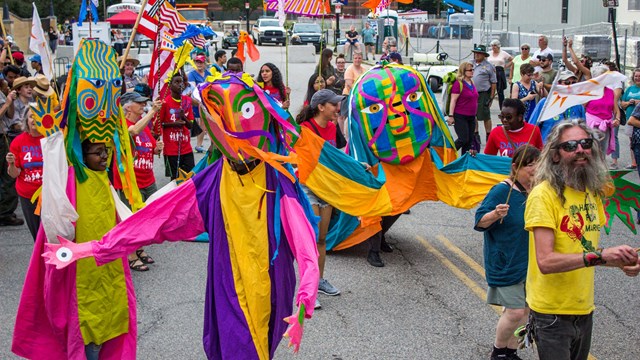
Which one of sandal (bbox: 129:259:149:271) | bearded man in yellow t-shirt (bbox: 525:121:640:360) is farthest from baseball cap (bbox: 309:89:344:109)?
bearded man in yellow t-shirt (bbox: 525:121:640:360)

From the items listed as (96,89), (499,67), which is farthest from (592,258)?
(499,67)

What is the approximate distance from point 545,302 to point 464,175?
151 inches

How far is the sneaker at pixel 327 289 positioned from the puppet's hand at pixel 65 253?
315cm

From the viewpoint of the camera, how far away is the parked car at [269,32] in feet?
153

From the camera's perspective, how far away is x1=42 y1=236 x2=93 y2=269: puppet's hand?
4.48 metres

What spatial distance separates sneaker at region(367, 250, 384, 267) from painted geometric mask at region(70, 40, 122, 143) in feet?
12.0

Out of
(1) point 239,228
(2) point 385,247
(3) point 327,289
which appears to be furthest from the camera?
(2) point 385,247

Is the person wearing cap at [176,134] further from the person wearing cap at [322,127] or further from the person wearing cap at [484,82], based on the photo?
the person wearing cap at [484,82]

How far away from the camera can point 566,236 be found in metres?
4.19

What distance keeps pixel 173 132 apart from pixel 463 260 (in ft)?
12.6

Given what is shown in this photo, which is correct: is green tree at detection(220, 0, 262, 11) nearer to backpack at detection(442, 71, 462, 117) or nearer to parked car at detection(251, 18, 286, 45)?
parked car at detection(251, 18, 286, 45)

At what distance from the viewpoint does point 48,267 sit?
5062 millimetres

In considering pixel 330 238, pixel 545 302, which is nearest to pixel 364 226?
pixel 330 238

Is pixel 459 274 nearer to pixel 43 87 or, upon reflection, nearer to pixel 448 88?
pixel 43 87
